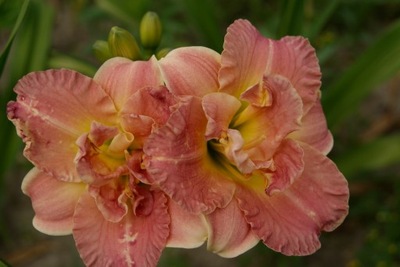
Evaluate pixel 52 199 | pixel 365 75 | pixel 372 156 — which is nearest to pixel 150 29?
pixel 52 199

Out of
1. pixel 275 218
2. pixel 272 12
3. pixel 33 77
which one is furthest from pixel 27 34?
pixel 272 12

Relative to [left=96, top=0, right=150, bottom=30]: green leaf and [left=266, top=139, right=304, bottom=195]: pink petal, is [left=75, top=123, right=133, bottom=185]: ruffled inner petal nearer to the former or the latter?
[left=266, top=139, right=304, bottom=195]: pink petal

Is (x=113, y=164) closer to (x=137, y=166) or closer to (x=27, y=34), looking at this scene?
(x=137, y=166)

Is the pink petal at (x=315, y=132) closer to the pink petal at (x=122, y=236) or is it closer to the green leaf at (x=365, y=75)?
the pink petal at (x=122, y=236)

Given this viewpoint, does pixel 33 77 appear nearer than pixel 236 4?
Yes

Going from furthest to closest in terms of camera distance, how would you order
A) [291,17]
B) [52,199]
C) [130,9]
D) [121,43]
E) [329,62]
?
1. [329,62]
2. [130,9]
3. [291,17]
4. [121,43]
5. [52,199]

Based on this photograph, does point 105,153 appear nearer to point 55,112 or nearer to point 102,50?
point 55,112
